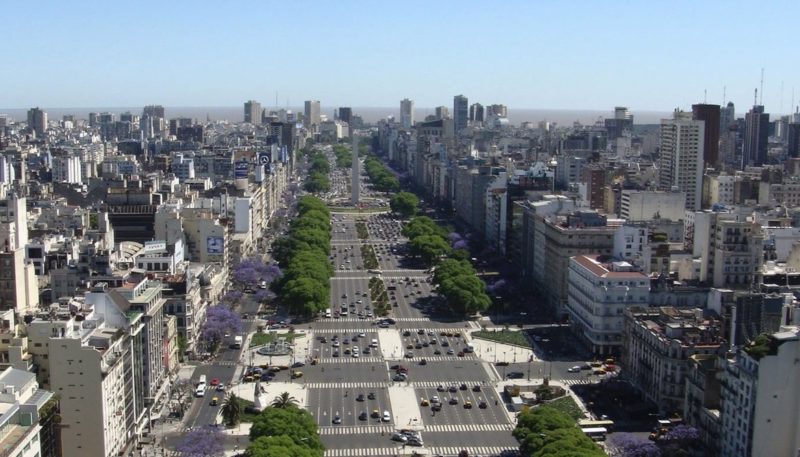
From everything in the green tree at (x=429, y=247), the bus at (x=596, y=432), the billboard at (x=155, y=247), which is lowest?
the bus at (x=596, y=432)

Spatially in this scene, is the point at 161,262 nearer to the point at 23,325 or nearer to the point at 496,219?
the point at 23,325

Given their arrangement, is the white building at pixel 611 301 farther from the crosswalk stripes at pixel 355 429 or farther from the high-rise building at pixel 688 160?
the high-rise building at pixel 688 160

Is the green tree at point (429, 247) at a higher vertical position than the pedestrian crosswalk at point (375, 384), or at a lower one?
higher

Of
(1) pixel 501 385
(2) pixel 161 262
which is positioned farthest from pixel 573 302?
(2) pixel 161 262

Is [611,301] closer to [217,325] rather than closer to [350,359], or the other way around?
[350,359]

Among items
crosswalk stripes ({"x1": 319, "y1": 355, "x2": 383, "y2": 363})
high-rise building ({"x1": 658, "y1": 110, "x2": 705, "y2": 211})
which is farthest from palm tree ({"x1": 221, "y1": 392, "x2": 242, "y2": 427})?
high-rise building ({"x1": 658, "y1": 110, "x2": 705, "y2": 211})

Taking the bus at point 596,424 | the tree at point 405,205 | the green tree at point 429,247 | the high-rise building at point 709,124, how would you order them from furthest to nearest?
1. the high-rise building at point 709,124
2. the tree at point 405,205
3. the green tree at point 429,247
4. the bus at point 596,424

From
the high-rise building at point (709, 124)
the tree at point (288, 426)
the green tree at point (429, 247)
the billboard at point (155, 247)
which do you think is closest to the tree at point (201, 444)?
the tree at point (288, 426)
